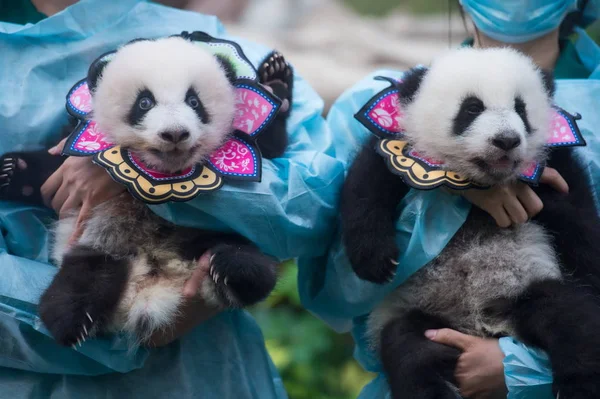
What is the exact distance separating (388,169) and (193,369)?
70 centimetres

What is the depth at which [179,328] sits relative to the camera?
5.89ft

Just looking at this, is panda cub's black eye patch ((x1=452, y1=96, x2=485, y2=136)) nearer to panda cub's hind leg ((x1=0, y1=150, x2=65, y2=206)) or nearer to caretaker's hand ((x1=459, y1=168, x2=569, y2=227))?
caretaker's hand ((x1=459, y1=168, x2=569, y2=227))

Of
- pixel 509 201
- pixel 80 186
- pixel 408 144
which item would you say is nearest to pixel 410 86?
pixel 408 144

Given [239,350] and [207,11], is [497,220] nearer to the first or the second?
[239,350]

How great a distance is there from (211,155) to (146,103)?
0.65 feet

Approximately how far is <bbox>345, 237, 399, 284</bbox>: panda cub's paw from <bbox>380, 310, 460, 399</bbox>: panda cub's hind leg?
0.44 ft

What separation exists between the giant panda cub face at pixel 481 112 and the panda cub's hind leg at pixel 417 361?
397 millimetres

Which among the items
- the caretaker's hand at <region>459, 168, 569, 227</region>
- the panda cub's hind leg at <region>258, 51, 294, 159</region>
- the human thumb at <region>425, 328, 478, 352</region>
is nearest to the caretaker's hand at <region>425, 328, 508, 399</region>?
the human thumb at <region>425, 328, 478, 352</region>

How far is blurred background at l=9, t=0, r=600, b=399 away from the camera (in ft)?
12.2

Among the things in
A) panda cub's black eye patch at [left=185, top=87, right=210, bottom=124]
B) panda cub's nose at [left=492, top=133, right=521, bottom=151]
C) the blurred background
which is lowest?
the blurred background

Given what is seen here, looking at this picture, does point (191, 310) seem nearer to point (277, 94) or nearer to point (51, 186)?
point (51, 186)

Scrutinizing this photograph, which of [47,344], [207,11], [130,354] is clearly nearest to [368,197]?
[130,354]

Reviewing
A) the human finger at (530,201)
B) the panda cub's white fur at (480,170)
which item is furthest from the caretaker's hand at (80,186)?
the human finger at (530,201)

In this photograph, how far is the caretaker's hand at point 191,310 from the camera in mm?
1763
